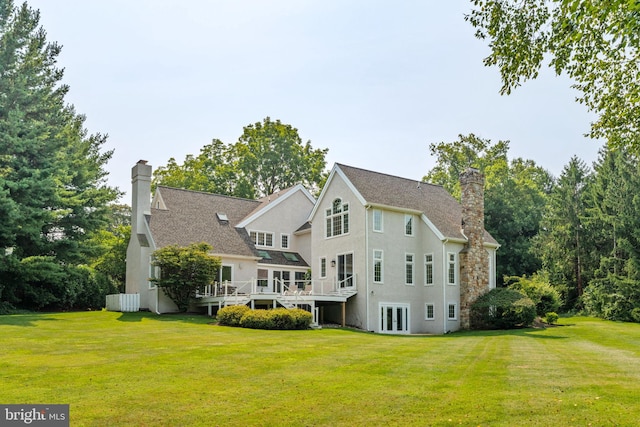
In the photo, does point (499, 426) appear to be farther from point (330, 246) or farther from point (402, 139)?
point (330, 246)

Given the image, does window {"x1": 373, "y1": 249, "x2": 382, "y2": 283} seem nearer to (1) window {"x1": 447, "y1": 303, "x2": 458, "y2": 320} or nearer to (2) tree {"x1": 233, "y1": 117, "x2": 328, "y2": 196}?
(1) window {"x1": 447, "y1": 303, "x2": 458, "y2": 320}

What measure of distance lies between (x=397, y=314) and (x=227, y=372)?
19.8m

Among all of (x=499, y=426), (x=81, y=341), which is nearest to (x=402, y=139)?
(x=81, y=341)

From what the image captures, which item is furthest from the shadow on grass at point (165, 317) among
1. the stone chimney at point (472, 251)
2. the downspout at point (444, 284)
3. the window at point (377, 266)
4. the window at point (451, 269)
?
the stone chimney at point (472, 251)

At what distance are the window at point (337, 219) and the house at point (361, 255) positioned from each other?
0.18 feet

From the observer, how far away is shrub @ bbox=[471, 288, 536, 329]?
2834 centimetres

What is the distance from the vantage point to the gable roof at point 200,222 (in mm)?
32219

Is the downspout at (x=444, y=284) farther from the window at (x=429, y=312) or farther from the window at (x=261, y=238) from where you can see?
the window at (x=261, y=238)

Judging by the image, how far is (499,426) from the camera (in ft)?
26.1

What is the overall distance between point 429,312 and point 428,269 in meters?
2.30

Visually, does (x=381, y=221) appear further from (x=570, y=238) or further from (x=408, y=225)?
(x=570, y=238)

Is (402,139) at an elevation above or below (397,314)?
above

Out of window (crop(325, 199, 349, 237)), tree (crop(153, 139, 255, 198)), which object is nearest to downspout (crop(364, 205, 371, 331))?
window (crop(325, 199, 349, 237))

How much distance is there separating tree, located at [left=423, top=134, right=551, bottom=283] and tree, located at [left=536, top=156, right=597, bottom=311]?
7.72ft
